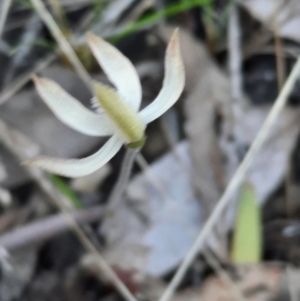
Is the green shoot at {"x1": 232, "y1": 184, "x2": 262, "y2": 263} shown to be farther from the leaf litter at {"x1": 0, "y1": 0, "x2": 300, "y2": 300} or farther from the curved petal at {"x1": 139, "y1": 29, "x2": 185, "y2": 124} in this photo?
the curved petal at {"x1": 139, "y1": 29, "x2": 185, "y2": 124}

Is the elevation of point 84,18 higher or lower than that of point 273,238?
higher

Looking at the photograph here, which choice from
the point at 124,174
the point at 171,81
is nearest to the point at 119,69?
the point at 171,81

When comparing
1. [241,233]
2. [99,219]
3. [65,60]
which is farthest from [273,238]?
[65,60]

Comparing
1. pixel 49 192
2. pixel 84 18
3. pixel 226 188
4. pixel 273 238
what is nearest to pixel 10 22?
pixel 84 18

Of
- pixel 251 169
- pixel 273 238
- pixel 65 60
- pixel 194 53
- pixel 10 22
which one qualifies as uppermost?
pixel 10 22

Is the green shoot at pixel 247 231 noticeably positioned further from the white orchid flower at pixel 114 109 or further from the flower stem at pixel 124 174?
the white orchid flower at pixel 114 109

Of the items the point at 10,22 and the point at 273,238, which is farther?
the point at 10,22

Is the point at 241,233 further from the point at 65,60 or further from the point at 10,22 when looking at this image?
the point at 10,22
